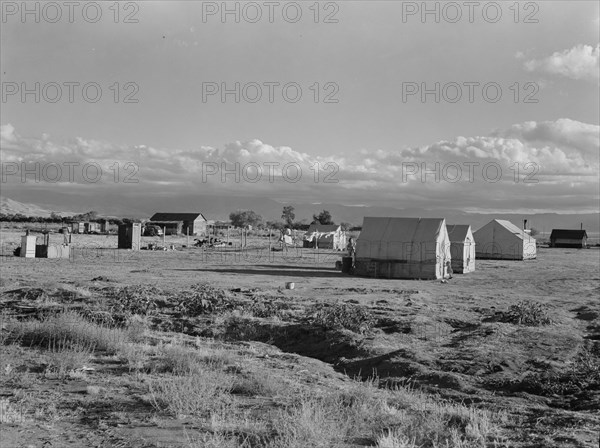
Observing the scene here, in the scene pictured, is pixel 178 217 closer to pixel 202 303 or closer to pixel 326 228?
pixel 326 228

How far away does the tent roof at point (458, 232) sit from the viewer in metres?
37.3

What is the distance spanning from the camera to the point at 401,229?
106ft

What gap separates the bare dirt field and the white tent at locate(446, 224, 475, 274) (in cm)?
1222

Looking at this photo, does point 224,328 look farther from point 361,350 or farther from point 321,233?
point 321,233

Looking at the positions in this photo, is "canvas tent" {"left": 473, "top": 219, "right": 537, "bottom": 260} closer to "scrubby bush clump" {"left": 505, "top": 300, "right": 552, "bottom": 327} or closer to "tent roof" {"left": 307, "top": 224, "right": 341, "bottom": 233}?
"tent roof" {"left": 307, "top": 224, "right": 341, "bottom": 233}

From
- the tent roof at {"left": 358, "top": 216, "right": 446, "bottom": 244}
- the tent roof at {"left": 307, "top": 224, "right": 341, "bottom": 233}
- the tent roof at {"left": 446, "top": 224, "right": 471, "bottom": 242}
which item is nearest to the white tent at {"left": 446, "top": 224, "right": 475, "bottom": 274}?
the tent roof at {"left": 446, "top": 224, "right": 471, "bottom": 242}

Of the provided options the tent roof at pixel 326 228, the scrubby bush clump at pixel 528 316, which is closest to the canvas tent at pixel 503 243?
the tent roof at pixel 326 228

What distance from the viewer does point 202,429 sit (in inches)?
267

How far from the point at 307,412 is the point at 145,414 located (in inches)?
86.5

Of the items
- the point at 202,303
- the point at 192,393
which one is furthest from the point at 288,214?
the point at 192,393

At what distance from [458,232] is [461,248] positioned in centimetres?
168

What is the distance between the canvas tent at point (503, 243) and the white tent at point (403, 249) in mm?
20059

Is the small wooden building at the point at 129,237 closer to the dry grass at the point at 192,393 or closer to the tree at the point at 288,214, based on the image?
the dry grass at the point at 192,393

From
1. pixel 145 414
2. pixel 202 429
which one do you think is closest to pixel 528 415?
pixel 202 429
